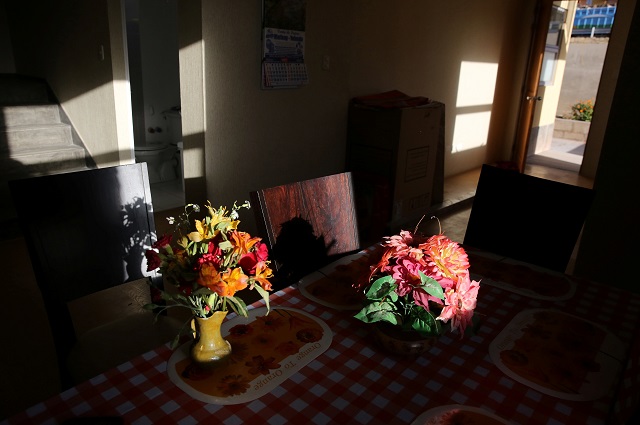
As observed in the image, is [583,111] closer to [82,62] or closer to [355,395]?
[82,62]

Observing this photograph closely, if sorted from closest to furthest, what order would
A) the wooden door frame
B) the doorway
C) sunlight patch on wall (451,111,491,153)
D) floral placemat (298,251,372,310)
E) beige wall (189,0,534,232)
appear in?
floral placemat (298,251,372,310)
beige wall (189,0,534,232)
sunlight patch on wall (451,111,491,153)
the wooden door frame
the doorway

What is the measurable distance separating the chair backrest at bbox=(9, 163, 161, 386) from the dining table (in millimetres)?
503

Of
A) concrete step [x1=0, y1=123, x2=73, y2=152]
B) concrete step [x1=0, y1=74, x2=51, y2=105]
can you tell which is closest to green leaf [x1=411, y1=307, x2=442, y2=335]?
concrete step [x1=0, y1=123, x2=73, y2=152]

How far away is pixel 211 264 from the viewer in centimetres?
92

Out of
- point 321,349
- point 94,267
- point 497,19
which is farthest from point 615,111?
point 497,19

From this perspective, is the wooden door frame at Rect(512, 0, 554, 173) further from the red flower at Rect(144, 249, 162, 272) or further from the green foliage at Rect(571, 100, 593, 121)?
the red flower at Rect(144, 249, 162, 272)

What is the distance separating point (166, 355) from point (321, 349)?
347 millimetres

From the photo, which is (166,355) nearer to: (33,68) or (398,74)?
(398,74)

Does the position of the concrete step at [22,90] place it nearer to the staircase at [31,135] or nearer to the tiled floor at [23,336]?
the staircase at [31,135]

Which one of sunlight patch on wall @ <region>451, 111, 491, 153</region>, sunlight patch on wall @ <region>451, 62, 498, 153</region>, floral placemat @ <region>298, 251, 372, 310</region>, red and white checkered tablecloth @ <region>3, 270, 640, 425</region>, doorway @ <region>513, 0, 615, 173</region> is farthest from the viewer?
doorway @ <region>513, 0, 615, 173</region>

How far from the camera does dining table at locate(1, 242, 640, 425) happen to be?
891 mm

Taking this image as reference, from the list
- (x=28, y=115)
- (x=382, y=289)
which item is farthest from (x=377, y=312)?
(x=28, y=115)

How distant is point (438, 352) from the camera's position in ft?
3.67

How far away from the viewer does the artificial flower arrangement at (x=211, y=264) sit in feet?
3.05
